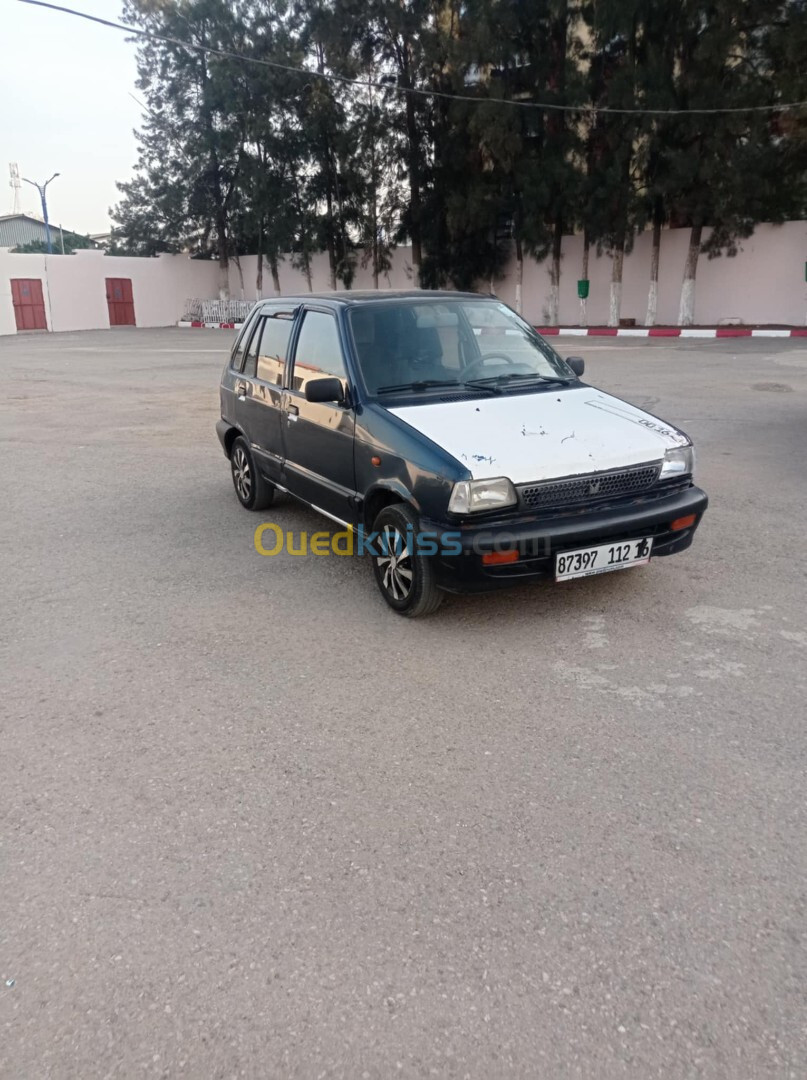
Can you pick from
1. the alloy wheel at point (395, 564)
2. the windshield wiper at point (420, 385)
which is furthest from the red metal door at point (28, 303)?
the alloy wheel at point (395, 564)

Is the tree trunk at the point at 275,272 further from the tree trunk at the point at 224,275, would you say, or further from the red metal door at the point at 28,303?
the red metal door at the point at 28,303

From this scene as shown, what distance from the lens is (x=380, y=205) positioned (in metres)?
33.2

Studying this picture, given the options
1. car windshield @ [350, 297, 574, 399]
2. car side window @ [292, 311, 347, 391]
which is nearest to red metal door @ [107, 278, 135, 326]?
car side window @ [292, 311, 347, 391]

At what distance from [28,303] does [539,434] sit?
38.5 m

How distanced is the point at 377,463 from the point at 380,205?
31.2 meters

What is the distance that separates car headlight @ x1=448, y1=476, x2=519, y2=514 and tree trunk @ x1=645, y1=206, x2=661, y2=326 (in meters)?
24.3

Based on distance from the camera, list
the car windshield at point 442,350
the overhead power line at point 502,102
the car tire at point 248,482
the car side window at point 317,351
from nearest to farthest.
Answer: the car windshield at point 442,350
the car side window at point 317,351
the car tire at point 248,482
the overhead power line at point 502,102

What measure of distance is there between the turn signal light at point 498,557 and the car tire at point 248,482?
9.64 feet

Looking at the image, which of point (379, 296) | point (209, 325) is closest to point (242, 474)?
point (379, 296)

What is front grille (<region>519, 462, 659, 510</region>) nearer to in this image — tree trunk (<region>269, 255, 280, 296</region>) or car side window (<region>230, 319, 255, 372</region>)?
car side window (<region>230, 319, 255, 372</region>)

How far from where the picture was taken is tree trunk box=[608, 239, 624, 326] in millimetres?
27253

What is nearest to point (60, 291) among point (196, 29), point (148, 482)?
point (196, 29)

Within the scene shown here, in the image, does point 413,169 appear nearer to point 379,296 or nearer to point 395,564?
point 379,296

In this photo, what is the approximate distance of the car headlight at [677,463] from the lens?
183 inches
